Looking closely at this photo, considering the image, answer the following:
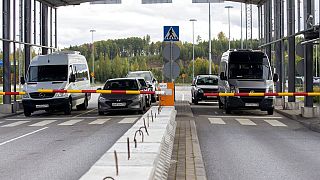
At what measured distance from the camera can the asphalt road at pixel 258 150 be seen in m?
9.30

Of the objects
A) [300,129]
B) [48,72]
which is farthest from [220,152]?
[48,72]

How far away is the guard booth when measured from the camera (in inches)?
731

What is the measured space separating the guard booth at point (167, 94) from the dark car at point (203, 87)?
13.5 meters

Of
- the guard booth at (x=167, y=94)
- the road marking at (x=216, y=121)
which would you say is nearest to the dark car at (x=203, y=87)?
the road marking at (x=216, y=121)

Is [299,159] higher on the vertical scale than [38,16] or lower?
lower

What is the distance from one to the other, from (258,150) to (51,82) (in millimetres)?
13977

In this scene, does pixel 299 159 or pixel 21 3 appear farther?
pixel 21 3

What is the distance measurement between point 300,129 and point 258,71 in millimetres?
6904

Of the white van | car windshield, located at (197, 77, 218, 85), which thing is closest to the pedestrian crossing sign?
the white van

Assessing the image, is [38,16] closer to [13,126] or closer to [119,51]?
[13,126]

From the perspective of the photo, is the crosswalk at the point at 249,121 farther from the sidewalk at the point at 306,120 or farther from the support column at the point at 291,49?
the support column at the point at 291,49

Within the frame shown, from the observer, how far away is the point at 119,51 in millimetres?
121562

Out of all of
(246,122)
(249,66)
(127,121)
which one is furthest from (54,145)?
(249,66)

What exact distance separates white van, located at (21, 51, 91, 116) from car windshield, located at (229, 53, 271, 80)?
7087 millimetres
